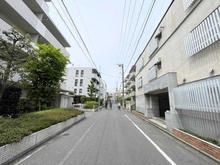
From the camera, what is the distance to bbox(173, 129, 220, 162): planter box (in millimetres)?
3111

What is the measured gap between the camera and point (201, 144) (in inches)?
143

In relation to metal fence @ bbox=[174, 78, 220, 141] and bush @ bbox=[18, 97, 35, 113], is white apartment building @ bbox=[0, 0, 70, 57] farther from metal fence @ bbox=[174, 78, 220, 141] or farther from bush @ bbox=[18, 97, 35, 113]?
metal fence @ bbox=[174, 78, 220, 141]

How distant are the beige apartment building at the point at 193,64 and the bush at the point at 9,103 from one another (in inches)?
386

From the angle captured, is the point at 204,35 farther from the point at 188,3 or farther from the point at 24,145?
the point at 24,145

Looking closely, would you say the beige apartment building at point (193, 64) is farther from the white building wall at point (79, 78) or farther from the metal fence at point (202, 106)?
the white building wall at point (79, 78)

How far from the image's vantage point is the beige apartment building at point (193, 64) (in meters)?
3.68

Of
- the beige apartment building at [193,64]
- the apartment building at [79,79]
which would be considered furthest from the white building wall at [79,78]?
the beige apartment building at [193,64]

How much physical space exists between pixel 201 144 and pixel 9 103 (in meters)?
10.3

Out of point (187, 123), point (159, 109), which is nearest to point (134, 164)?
point (187, 123)

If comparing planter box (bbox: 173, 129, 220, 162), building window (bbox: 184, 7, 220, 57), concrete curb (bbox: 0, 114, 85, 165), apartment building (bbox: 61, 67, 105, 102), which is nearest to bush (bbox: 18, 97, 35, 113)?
concrete curb (bbox: 0, 114, 85, 165)

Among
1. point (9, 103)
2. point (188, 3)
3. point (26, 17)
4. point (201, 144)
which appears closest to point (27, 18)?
point (26, 17)

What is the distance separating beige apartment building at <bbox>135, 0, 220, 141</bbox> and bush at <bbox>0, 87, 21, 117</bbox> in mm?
9812

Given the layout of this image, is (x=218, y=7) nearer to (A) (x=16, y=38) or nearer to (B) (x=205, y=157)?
(B) (x=205, y=157)

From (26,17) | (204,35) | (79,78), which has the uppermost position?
(79,78)
